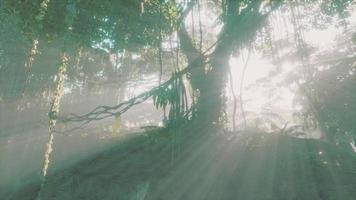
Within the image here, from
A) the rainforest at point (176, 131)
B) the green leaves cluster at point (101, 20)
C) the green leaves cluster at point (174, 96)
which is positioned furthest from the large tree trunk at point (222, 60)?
the green leaves cluster at point (174, 96)

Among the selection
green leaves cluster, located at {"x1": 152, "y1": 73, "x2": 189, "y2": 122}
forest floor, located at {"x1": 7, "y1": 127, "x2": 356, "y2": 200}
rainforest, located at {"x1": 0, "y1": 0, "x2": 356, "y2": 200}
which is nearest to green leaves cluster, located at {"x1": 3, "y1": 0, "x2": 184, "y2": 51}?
rainforest, located at {"x1": 0, "y1": 0, "x2": 356, "y2": 200}

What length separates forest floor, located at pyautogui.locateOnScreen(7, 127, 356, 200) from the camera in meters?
8.20

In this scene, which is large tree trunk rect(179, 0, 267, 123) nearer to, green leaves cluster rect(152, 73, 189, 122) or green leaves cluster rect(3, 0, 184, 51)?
green leaves cluster rect(3, 0, 184, 51)

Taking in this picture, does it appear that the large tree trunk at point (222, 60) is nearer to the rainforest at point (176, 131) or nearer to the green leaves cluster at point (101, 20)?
the rainforest at point (176, 131)

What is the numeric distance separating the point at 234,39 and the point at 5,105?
1505 cm

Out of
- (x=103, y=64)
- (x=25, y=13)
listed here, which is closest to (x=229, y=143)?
(x=25, y=13)

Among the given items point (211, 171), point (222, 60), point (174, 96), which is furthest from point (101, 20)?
point (211, 171)

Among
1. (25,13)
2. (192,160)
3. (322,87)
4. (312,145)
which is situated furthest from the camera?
(322,87)

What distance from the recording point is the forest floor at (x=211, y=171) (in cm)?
820

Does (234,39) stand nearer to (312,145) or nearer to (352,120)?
(312,145)

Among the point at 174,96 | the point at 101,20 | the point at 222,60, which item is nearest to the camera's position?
the point at 174,96

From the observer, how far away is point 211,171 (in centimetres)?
939

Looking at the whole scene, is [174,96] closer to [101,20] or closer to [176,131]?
[176,131]

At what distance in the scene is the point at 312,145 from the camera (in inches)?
429
